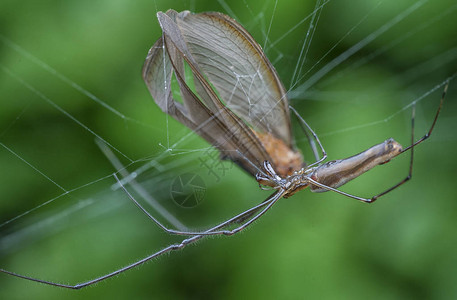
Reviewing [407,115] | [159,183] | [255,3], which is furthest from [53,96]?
[407,115]

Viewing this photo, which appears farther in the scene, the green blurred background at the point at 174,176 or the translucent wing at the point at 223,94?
the green blurred background at the point at 174,176

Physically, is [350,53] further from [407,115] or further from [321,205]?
[321,205]

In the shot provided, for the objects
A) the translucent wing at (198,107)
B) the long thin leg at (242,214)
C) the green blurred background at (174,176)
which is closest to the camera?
the translucent wing at (198,107)

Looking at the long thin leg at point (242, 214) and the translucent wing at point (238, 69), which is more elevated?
the translucent wing at point (238, 69)

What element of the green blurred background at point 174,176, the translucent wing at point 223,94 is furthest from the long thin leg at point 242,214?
the green blurred background at point 174,176

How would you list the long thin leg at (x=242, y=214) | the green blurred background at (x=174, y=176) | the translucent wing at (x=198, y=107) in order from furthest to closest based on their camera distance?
1. the green blurred background at (x=174, y=176)
2. the long thin leg at (x=242, y=214)
3. the translucent wing at (x=198, y=107)

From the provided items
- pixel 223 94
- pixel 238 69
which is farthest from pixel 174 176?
pixel 238 69

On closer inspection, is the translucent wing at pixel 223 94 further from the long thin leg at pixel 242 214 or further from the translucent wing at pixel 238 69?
the long thin leg at pixel 242 214

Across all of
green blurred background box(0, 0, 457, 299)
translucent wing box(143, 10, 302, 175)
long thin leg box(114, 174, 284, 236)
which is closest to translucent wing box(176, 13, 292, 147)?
translucent wing box(143, 10, 302, 175)
